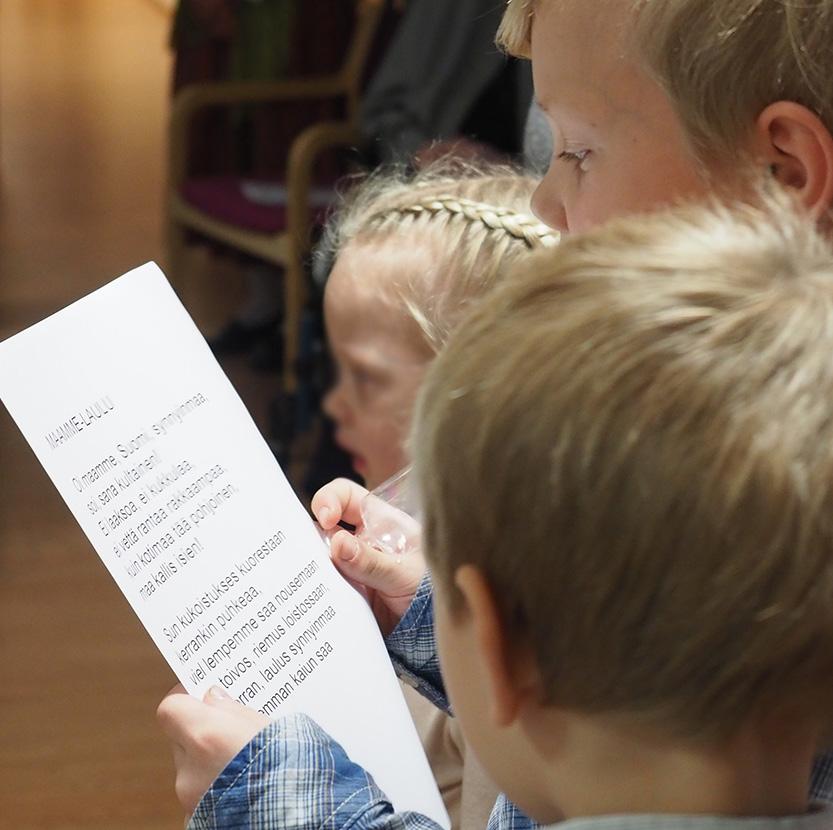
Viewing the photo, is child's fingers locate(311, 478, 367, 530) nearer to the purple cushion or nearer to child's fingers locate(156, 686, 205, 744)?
child's fingers locate(156, 686, 205, 744)

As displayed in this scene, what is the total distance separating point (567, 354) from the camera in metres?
0.54

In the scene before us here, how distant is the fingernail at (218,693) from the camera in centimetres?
77

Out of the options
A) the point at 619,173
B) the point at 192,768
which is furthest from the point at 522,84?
the point at 192,768

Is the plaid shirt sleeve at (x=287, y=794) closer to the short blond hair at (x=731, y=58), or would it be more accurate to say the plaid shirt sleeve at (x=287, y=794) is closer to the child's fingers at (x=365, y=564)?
the child's fingers at (x=365, y=564)

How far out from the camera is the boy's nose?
2.76 ft

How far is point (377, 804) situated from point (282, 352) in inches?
110

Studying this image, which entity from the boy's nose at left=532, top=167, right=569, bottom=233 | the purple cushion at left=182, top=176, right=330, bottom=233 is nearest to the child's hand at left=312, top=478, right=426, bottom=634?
the boy's nose at left=532, top=167, right=569, bottom=233

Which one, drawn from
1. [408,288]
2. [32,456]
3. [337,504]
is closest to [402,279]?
[408,288]

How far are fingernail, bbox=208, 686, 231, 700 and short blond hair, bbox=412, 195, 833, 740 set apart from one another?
245 millimetres

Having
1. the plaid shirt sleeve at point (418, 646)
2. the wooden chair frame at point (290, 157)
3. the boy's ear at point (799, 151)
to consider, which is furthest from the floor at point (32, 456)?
the boy's ear at point (799, 151)

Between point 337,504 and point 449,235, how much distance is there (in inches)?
18.8

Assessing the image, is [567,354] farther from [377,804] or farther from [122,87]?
[122,87]

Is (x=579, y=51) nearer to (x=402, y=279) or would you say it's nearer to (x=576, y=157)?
(x=576, y=157)

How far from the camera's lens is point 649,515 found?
526 mm
